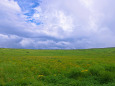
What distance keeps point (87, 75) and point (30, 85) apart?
15.9 feet

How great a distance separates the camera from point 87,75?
8633 millimetres

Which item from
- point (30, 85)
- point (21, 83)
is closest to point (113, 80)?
point (30, 85)

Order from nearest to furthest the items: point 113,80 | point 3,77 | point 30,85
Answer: point 30,85
point 113,80
point 3,77

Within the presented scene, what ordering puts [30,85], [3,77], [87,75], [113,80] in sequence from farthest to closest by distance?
[87,75]
[3,77]
[113,80]
[30,85]

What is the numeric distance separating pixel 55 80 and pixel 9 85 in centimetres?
312

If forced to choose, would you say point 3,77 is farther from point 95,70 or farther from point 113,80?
point 113,80

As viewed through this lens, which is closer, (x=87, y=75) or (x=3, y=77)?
(x=3, y=77)

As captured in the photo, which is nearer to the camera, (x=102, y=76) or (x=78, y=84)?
(x=78, y=84)

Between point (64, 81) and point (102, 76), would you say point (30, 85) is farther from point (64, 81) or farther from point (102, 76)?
point (102, 76)

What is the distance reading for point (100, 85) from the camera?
6555 mm

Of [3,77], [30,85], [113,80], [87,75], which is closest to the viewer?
[30,85]

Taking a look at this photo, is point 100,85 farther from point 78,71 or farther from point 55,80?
point 55,80

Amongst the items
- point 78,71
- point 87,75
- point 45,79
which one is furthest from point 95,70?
point 45,79

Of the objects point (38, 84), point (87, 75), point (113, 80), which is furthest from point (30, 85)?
point (113, 80)
